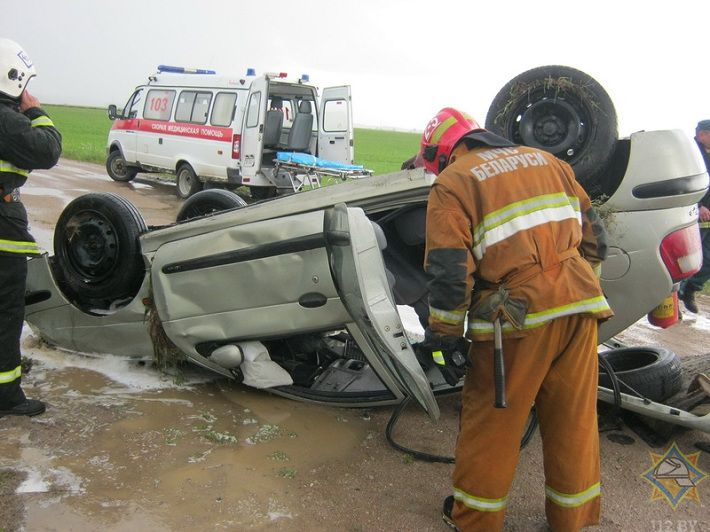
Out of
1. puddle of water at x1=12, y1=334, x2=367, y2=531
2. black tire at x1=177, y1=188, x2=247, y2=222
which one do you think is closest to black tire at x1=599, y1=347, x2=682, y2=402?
puddle of water at x1=12, y1=334, x2=367, y2=531

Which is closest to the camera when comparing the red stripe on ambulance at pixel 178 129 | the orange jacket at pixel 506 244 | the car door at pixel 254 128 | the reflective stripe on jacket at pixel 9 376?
the orange jacket at pixel 506 244

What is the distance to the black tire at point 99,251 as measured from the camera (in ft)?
12.3

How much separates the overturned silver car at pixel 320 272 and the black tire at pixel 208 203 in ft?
1.96

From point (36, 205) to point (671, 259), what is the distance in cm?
872

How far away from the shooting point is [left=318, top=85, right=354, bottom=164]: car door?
12.5 metres

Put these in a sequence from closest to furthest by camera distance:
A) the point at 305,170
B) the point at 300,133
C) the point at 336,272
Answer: the point at 336,272, the point at 305,170, the point at 300,133

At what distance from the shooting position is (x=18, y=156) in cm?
320

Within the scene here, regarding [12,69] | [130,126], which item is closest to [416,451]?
[12,69]

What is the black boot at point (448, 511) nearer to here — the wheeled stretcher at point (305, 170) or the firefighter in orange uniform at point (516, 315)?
the firefighter in orange uniform at point (516, 315)

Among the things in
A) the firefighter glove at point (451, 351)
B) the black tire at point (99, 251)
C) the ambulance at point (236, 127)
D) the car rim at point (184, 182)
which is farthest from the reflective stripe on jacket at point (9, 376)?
the car rim at point (184, 182)

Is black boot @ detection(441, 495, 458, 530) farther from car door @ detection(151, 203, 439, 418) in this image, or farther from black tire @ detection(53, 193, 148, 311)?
black tire @ detection(53, 193, 148, 311)

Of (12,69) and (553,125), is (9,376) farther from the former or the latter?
(553,125)

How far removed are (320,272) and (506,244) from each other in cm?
95

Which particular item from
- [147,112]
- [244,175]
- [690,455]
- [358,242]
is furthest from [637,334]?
[147,112]
